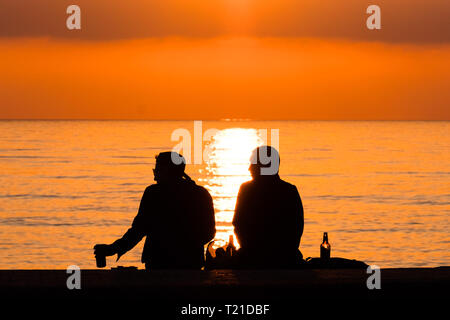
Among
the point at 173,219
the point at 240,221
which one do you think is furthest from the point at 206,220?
the point at 240,221

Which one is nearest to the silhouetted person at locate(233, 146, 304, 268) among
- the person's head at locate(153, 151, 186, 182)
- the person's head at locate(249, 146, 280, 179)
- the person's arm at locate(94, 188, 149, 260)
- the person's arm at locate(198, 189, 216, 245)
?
the person's head at locate(249, 146, 280, 179)

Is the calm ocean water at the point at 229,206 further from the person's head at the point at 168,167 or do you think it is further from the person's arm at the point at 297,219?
the person's head at the point at 168,167

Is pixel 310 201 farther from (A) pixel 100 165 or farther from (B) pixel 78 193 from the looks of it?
(A) pixel 100 165

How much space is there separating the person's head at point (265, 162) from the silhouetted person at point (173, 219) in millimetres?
441

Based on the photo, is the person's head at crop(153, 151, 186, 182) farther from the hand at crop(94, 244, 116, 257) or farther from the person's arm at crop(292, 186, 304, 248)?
the person's arm at crop(292, 186, 304, 248)

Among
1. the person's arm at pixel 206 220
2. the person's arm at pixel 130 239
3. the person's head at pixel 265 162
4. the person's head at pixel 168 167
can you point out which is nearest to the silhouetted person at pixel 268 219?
the person's head at pixel 265 162

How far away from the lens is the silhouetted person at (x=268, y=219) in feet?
18.0

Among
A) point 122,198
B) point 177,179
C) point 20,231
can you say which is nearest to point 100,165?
point 122,198

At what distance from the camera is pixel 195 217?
538cm

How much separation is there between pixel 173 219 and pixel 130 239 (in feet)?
1.12

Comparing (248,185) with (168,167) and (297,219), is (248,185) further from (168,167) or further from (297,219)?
(168,167)

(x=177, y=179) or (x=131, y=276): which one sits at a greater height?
(x=177, y=179)
